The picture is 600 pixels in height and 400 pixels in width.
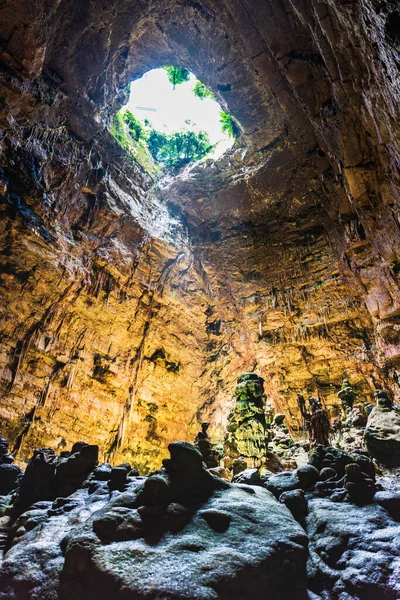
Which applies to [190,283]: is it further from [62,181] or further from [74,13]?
[74,13]

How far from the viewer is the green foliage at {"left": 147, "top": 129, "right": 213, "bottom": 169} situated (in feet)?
58.7

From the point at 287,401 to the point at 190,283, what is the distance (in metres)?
7.16

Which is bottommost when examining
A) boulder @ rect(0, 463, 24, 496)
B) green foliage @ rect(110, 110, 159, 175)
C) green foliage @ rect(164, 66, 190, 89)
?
boulder @ rect(0, 463, 24, 496)

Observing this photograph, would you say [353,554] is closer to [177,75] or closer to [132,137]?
[132,137]

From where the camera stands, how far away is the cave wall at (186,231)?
9188mm

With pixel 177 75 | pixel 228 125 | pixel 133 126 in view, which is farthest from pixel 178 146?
pixel 228 125

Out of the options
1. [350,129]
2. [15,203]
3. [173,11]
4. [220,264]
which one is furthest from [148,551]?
[173,11]

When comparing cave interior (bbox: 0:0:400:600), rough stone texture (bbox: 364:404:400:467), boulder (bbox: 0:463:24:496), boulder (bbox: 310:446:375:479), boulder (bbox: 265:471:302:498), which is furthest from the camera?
rough stone texture (bbox: 364:404:400:467)

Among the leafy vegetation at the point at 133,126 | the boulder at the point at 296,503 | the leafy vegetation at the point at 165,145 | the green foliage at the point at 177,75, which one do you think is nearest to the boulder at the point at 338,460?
the boulder at the point at 296,503

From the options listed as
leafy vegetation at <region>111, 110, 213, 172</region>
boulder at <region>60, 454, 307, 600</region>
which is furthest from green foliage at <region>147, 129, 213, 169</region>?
boulder at <region>60, 454, 307, 600</region>

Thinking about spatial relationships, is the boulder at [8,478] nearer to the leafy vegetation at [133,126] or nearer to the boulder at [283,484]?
the boulder at [283,484]

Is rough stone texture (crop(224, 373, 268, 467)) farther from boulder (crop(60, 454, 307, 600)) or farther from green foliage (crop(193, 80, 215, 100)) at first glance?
green foliage (crop(193, 80, 215, 100))

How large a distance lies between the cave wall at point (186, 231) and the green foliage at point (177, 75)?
2149 mm

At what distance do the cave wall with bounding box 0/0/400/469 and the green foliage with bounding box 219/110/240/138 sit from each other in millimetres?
1229
